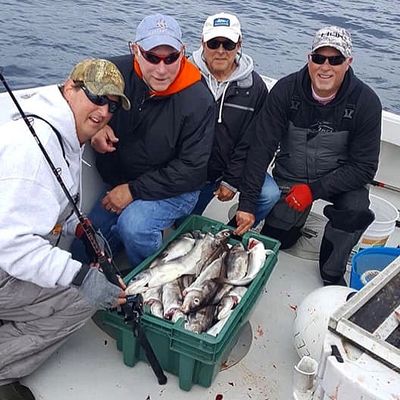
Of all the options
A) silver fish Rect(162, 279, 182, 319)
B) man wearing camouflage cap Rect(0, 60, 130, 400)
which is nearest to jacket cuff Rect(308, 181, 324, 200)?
silver fish Rect(162, 279, 182, 319)

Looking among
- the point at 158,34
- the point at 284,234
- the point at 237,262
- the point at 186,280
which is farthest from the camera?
the point at 284,234

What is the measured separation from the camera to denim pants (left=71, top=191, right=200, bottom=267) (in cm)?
347

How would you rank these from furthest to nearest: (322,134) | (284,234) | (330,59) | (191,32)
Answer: (191,32) < (284,234) < (322,134) < (330,59)

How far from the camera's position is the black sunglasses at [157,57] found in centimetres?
327

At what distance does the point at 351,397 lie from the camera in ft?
5.19

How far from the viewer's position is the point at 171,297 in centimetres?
316

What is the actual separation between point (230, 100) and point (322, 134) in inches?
26.1

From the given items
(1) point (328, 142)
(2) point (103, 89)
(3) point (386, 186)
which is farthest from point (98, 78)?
(3) point (386, 186)

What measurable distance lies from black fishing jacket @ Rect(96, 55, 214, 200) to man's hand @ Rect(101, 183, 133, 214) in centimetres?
4

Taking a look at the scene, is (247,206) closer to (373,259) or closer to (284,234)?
(284,234)

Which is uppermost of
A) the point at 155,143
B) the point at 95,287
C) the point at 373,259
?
the point at 155,143

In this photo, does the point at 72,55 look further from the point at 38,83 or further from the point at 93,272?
the point at 93,272

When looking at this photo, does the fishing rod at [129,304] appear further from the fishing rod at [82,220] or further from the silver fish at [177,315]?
the silver fish at [177,315]

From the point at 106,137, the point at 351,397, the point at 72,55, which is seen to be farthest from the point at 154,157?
the point at 72,55
